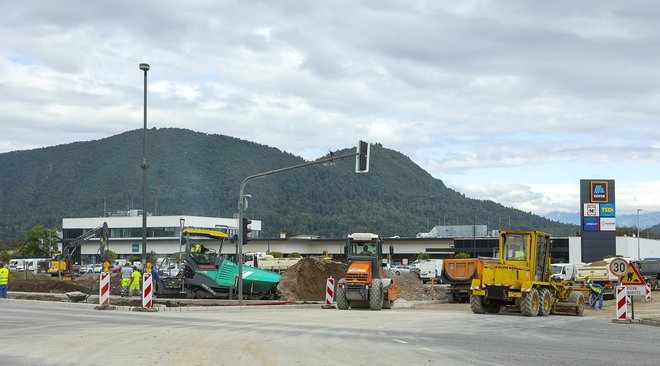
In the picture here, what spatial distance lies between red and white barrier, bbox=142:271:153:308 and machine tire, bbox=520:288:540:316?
13962mm

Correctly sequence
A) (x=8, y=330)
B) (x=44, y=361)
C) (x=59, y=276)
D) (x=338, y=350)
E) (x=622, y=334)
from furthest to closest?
(x=59, y=276)
(x=622, y=334)
(x=8, y=330)
(x=338, y=350)
(x=44, y=361)

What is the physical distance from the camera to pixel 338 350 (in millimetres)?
15047

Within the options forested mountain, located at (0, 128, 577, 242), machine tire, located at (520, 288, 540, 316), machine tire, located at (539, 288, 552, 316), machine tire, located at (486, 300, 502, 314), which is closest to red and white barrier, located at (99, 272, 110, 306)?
machine tire, located at (486, 300, 502, 314)

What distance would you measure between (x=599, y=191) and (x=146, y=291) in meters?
67.7

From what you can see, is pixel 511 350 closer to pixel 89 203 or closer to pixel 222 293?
pixel 222 293

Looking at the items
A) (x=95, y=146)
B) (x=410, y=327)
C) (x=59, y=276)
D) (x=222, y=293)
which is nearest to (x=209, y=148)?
(x=95, y=146)

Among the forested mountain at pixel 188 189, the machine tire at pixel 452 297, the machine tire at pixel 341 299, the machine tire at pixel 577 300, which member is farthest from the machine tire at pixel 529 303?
the forested mountain at pixel 188 189

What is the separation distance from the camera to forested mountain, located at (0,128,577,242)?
6673 inches

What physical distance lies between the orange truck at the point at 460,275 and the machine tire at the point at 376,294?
909cm

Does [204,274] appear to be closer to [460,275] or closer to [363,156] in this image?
[363,156]

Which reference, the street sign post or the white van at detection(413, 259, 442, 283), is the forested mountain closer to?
the white van at detection(413, 259, 442, 283)

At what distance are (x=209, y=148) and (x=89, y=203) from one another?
3489cm

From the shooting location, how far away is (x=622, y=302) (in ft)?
85.8

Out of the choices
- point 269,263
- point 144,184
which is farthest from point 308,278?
point 269,263
